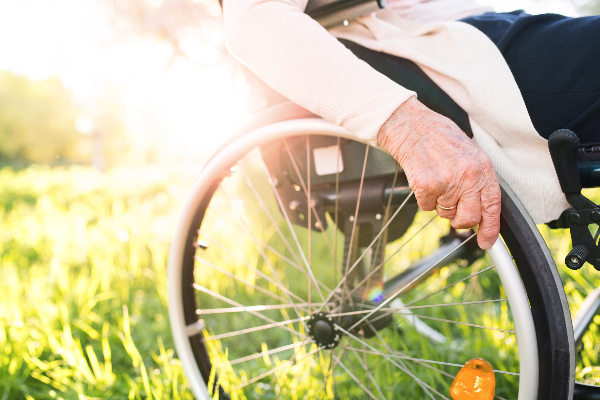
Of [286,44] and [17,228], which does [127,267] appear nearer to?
[17,228]

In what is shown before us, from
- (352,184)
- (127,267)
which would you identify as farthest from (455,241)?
(127,267)

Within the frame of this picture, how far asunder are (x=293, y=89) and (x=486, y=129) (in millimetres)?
414

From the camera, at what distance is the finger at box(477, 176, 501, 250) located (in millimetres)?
677

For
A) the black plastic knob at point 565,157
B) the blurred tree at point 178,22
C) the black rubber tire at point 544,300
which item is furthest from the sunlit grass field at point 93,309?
the blurred tree at point 178,22

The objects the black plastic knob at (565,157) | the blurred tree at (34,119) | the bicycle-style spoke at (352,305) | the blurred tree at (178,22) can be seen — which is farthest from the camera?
the blurred tree at (34,119)

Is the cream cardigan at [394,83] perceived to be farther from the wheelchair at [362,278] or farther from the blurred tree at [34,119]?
the blurred tree at [34,119]

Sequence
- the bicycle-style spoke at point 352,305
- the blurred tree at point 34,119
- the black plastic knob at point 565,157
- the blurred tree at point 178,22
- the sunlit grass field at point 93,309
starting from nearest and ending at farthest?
the black plastic knob at point 565,157 → the bicycle-style spoke at point 352,305 → the sunlit grass field at point 93,309 → the blurred tree at point 178,22 → the blurred tree at point 34,119

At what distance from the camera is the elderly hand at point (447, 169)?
667 mm

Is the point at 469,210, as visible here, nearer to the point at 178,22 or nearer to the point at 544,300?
the point at 544,300

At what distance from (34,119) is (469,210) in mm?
29963

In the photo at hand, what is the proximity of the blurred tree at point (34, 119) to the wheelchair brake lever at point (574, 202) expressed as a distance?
90.7 ft

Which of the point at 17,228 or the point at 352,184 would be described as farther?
the point at 17,228

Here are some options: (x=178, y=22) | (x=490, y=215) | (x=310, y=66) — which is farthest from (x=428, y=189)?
(x=178, y=22)

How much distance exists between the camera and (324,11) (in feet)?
2.95
